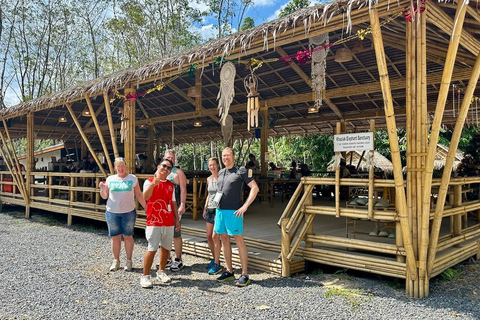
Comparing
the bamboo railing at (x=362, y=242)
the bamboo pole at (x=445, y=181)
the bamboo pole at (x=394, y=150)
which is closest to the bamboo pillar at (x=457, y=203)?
the bamboo railing at (x=362, y=242)

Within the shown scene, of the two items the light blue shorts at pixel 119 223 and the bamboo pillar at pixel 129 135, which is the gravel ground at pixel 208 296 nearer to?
A: the light blue shorts at pixel 119 223

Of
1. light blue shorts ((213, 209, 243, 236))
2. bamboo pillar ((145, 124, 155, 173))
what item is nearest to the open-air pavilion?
light blue shorts ((213, 209, 243, 236))

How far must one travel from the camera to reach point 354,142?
3.88 metres

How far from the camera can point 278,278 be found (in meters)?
4.28

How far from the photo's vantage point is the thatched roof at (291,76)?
13.4 ft

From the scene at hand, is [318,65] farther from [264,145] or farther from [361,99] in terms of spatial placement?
[264,145]

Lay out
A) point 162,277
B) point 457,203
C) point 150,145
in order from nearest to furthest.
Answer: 1. point 162,277
2. point 457,203
3. point 150,145

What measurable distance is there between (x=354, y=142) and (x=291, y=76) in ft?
14.7

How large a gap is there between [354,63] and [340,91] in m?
0.73

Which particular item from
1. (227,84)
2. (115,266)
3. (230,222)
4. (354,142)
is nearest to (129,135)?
(227,84)

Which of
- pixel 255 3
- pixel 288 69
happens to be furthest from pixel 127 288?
pixel 255 3

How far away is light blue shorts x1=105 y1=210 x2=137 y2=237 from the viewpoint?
15.2 ft

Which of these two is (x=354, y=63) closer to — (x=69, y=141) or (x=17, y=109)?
(x=17, y=109)

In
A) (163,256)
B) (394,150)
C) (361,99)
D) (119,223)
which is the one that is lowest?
(163,256)
